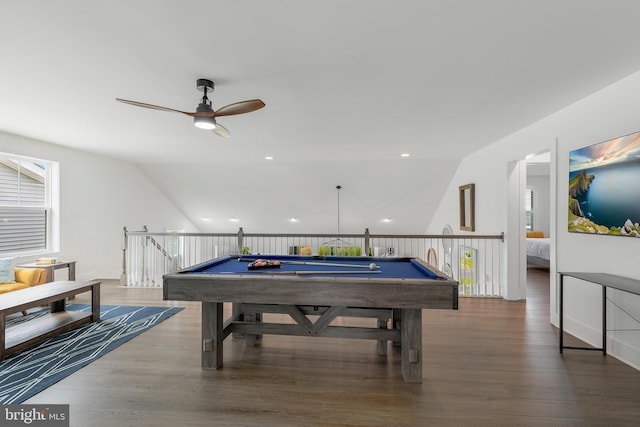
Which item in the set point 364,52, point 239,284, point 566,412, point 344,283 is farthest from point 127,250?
point 566,412

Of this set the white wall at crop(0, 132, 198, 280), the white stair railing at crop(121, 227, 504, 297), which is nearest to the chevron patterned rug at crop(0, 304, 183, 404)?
the white stair railing at crop(121, 227, 504, 297)

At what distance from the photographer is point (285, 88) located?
2.82m

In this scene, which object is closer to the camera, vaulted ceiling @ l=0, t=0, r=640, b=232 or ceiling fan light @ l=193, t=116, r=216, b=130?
vaulted ceiling @ l=0, t=0, r=640, b=232

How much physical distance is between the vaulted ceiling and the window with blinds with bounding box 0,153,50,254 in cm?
61

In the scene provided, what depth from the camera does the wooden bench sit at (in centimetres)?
270

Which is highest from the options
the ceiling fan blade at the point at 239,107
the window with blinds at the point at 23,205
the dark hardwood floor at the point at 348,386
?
the ceiling fan blade at the point at 239,107

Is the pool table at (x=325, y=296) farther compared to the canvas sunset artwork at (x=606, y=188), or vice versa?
the canvas sunset artwork at (x=606, y=188)

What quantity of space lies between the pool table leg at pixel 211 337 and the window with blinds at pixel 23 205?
162 inches

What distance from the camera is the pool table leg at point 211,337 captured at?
2469 mm

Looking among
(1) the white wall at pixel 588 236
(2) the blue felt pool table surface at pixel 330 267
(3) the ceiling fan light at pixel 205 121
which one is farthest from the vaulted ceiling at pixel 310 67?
(2) the blue felt pool table surface at pixel 330 267

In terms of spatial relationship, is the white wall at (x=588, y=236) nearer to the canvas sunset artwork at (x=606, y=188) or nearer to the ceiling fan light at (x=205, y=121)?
the canvas sunset artwork at (x=606, y=188)

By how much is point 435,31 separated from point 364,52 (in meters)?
0.48

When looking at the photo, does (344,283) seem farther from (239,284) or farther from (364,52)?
(364,52)

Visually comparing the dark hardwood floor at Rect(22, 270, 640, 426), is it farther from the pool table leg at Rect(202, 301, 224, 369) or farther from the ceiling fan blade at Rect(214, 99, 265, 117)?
the ceiling fan blade at Rect(214, 99, 265, 117)
